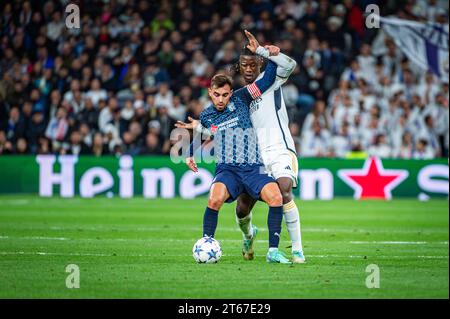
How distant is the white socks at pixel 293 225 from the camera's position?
10781 millimetres

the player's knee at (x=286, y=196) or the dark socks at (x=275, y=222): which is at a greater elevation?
the player's knee at (x=286, y=196)

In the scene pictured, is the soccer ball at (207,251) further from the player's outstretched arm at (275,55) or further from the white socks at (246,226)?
the player's outstretched arm at (275,55)

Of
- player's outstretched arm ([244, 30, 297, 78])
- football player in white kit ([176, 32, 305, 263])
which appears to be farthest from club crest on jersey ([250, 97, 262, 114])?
player's outstretched arm ([244, 30, 297, 78])

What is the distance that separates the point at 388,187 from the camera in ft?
79.1

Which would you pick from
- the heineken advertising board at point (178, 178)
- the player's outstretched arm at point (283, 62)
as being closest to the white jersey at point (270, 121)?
the player's outstretched arm at point (283, 62)

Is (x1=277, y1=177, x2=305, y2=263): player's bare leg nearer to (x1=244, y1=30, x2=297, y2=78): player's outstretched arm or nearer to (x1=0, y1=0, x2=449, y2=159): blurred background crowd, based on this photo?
(x1=244, y1=30, x2=297, y2=78): player's outstretched arm

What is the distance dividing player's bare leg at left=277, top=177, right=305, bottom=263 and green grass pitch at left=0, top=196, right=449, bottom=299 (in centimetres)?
26

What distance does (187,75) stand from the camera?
26547mm

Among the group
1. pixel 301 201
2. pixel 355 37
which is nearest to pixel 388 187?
pixel 301 201

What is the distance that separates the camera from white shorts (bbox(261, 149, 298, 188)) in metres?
10.9

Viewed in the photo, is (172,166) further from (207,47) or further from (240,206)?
(240,206)

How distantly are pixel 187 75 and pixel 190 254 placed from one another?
49.8 feet

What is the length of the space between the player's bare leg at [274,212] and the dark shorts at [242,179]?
0.24ft

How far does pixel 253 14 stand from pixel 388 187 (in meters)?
6.92
